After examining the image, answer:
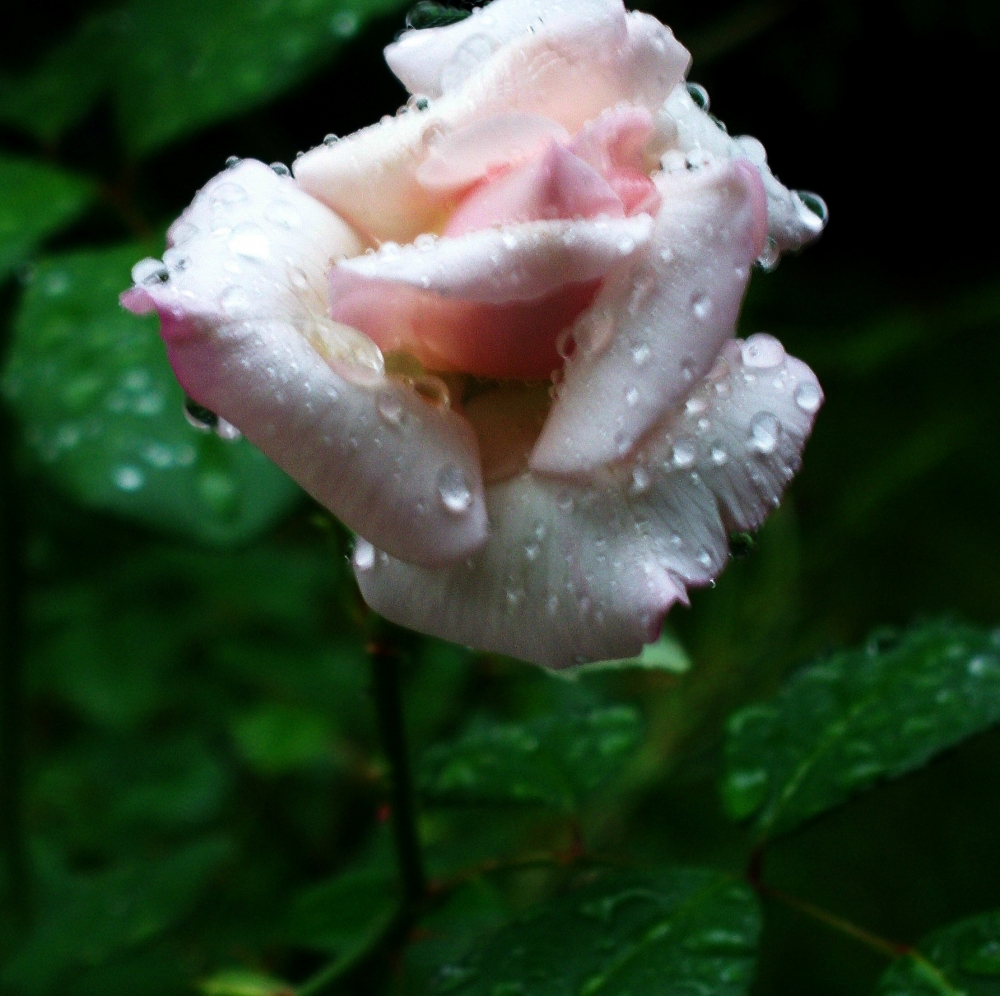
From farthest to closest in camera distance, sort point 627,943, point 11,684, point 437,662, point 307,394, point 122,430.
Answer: point 437,662
point 11,684
point 122,430
point 627,943
point 307,394

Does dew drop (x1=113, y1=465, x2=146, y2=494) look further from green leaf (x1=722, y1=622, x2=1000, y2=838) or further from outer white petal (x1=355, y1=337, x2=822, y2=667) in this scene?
green leaf (x1=722, y1=622, x2=1000, y2=838)

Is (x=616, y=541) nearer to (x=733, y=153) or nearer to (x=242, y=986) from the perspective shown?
(x=733, y=153)

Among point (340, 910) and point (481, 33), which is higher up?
point (481, 33)

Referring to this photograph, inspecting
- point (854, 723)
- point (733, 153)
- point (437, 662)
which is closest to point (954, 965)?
point (854, 723)

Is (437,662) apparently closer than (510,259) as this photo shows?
No

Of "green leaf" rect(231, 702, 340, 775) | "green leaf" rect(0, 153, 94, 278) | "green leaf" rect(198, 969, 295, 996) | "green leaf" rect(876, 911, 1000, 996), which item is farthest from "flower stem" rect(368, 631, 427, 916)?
"green leaf" rect(231, 702, 340, 775)

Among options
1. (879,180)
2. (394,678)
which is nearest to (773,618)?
(394,678)
